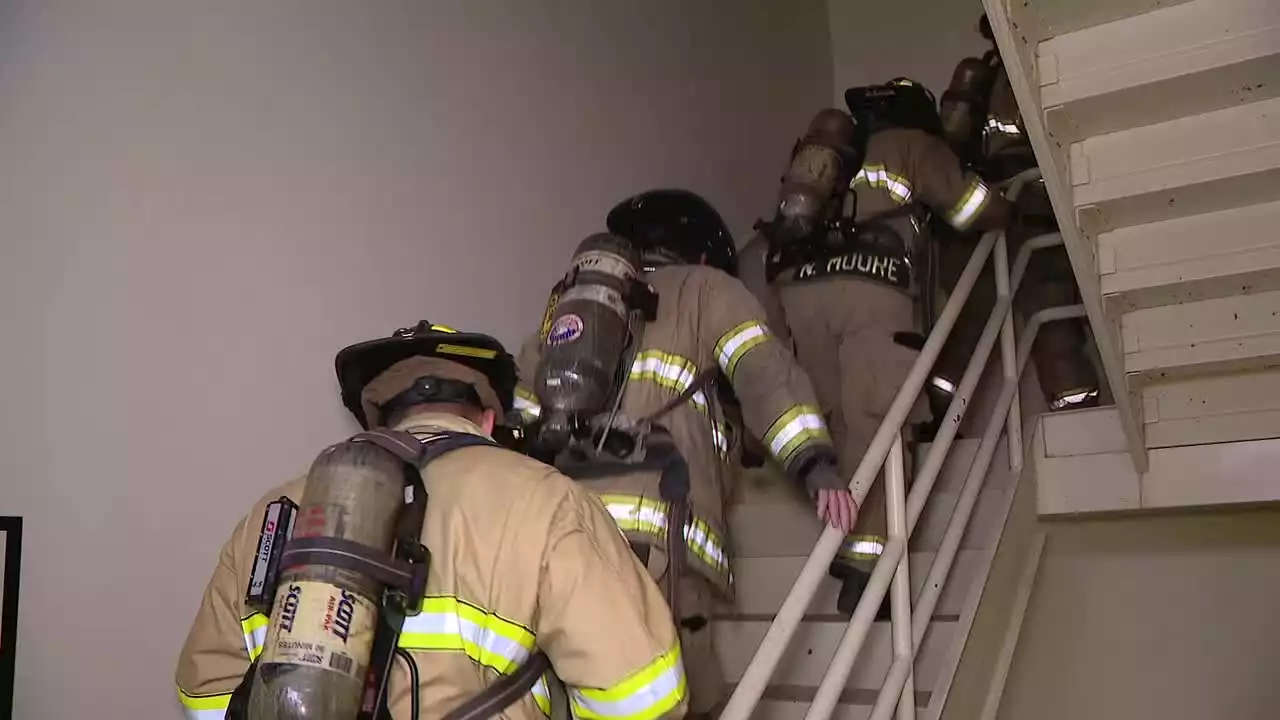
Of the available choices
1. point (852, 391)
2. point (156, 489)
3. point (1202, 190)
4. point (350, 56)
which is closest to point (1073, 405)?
point (852, 391)

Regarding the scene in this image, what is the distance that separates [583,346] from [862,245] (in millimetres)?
1233

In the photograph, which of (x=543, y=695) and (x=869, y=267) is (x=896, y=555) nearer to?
(x=543, y=695)

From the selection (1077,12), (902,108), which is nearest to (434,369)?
(1077,12)

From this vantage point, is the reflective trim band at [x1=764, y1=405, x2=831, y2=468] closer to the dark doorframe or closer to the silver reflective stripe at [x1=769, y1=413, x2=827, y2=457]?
the silver reflective stripe at [x1=769, y1=413, x2=827, y2=457]

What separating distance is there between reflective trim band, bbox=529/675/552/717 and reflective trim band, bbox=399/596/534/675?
2.6 inches

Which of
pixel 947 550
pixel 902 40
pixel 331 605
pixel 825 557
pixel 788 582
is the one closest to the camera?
pixel 331 605

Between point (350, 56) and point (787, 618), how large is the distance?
152cm

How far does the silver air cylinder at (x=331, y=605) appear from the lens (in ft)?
3.79

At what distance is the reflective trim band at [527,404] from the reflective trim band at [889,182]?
139 centimetres

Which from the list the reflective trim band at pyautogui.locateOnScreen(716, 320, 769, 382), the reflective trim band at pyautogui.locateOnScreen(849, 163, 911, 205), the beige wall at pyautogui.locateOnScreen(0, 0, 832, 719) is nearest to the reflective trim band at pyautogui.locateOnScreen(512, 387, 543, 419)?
the beige wall at pyautogui.locateOnScreen(0, 0, 832, 719)

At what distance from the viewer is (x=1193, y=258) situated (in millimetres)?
2359

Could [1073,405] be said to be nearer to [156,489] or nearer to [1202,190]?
[1202,190]

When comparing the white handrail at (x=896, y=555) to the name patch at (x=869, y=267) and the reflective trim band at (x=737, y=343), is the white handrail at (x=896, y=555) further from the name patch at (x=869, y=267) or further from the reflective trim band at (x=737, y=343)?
the reflective trim band at (x=737, y=343)

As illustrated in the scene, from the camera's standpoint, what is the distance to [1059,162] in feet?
7.48
